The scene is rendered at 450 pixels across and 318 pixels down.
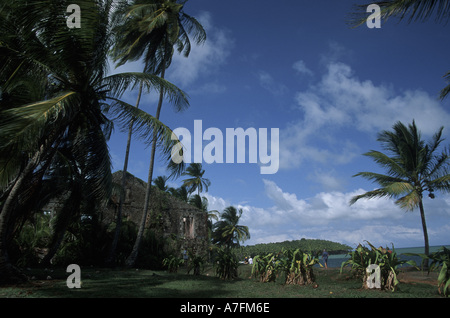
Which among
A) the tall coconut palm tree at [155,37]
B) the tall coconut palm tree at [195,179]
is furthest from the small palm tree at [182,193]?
the tall coconut palm tree at [155,37]

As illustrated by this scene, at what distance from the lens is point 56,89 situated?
381 inches

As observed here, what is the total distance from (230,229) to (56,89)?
4296 centimetres

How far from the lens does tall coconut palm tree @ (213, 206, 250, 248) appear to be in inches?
1955

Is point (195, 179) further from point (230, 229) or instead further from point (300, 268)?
point (300, 268)

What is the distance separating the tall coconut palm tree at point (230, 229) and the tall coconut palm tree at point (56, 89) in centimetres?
4166

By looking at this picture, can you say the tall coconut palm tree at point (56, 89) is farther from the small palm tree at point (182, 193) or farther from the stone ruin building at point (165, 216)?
the small palm tree at point (182, 193)

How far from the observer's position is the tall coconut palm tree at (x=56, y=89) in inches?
311

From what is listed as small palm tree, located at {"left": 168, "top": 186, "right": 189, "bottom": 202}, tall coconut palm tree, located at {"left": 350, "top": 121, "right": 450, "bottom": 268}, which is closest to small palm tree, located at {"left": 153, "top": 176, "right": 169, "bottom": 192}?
small palm tree, located at {"left": 168, "top": 186, "right": 189, "bottom": 202}

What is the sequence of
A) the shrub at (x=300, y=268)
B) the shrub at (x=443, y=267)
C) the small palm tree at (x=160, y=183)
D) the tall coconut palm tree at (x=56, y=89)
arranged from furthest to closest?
the small palm tree at (x=160, y=183) → the shrub at (x=300, y=268) → the tall coconut palm tree at (x=56, y=89) → the shrub at (x=443, y=267)

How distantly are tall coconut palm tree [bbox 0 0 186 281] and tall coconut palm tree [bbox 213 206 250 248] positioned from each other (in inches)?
1640

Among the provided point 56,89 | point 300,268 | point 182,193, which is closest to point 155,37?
point 56,89

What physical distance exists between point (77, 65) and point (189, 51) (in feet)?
46.6
